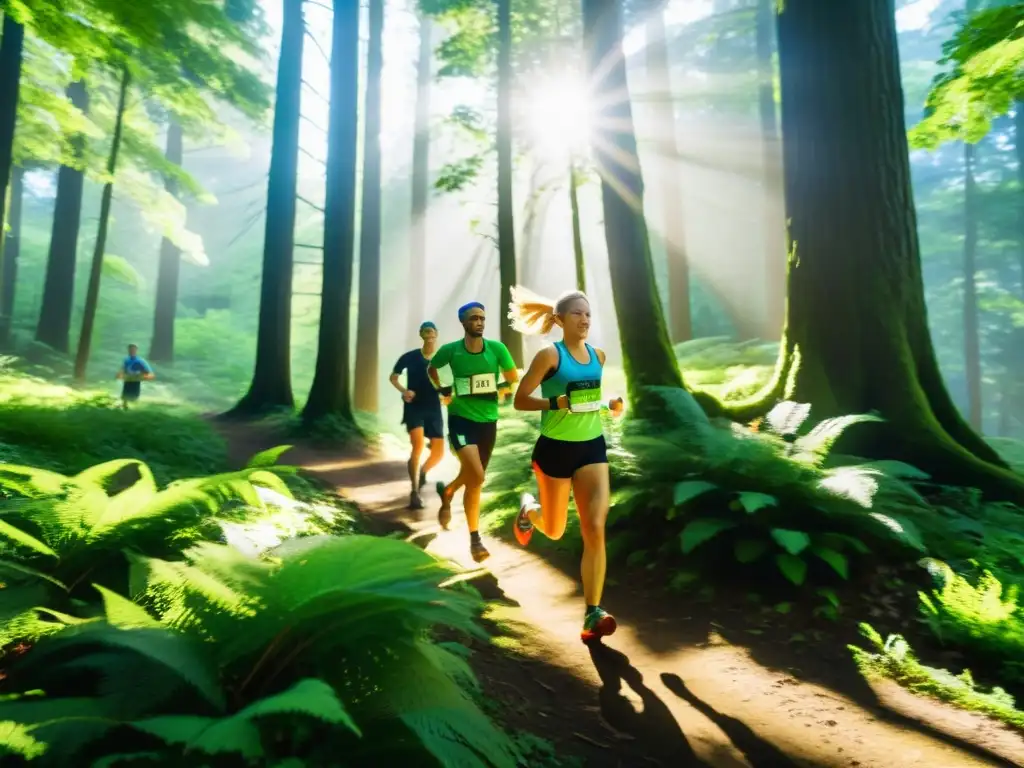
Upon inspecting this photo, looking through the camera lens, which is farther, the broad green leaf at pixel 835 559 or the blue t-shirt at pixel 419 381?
the blue t-shirt at pixel 419 381

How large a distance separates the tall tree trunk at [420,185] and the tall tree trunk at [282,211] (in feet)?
32.7

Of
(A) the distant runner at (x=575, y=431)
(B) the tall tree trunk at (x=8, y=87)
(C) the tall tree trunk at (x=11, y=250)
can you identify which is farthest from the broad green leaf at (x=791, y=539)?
(C) the tall tree trunk at (x=11, y=250)

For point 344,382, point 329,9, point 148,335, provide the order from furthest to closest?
point 148,335 < point 329,9 < point 344,382

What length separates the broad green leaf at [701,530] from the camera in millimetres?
4344

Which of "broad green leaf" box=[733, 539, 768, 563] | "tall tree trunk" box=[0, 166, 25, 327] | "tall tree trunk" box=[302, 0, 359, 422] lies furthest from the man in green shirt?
"tall tree trunk" box=[0, 166, 25, 327]

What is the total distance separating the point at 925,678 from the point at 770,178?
797 inches

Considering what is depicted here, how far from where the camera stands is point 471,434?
19.1 ft

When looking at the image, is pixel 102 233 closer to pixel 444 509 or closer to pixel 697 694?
pixel 444 509

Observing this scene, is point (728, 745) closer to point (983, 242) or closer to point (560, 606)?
point (560, 606)

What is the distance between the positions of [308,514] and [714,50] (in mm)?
26869

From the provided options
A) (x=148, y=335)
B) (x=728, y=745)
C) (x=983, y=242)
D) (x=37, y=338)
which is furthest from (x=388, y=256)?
(x=728, y=745)

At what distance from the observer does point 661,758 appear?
107 inches

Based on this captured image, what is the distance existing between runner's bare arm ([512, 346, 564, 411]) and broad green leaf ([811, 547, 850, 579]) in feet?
6.90

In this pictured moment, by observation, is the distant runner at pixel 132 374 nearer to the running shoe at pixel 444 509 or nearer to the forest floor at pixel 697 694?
the running shoe at pixel 444 509
